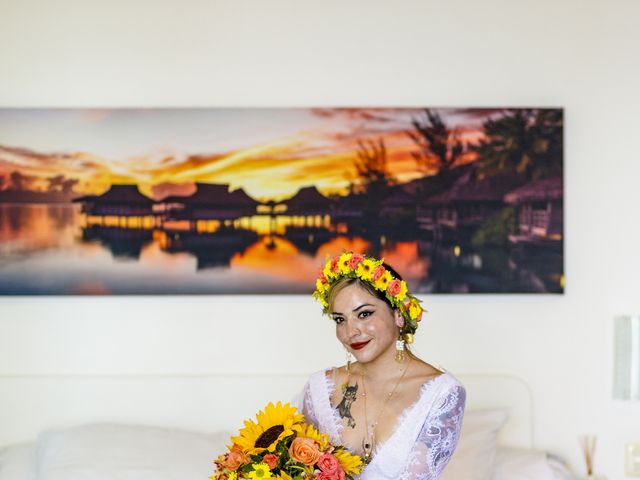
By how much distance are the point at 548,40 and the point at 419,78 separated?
499mm

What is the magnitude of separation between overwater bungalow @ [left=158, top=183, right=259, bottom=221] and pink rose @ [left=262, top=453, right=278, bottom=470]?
1431 mm

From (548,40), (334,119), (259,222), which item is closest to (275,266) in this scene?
(259,222)

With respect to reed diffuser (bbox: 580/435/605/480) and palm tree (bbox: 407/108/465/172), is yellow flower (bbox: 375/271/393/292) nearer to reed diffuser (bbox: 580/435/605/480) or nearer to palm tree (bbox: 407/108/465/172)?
palm tree (bbox: 407/108/465/172)

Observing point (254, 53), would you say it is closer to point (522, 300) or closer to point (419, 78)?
point (419, 78)

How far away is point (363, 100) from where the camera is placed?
3.19m

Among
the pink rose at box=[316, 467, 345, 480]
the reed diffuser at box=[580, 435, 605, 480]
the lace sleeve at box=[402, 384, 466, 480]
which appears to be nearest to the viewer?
the pink rose at box=[316, 467, 345, 480]

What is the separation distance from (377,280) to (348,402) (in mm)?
333

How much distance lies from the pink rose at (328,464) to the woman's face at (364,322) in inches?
11.1

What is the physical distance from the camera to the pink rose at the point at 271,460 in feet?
6.01

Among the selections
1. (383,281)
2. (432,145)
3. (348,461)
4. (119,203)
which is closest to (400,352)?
(383,281)

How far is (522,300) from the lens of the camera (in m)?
3.18

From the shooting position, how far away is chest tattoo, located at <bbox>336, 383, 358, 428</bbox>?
2.10m

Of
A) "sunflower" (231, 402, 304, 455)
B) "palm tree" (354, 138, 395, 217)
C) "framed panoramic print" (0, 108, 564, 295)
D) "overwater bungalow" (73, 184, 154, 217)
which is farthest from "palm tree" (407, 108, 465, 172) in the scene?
"sunflower" (231, 402, 304, 455)

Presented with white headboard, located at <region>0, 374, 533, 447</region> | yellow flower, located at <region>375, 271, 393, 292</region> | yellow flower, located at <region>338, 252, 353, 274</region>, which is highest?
yellow flower, located at <region>338, 252, 353, 274</region>
